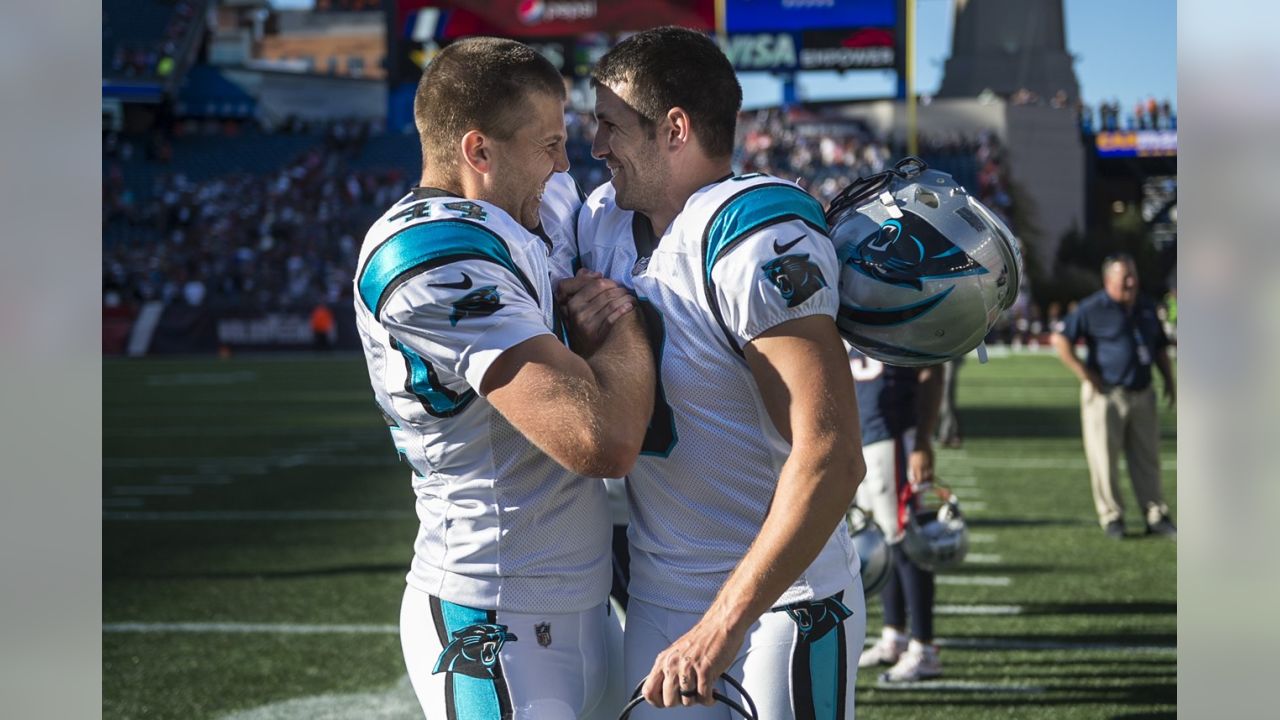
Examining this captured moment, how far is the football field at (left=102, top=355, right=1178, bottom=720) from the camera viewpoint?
5098 mm

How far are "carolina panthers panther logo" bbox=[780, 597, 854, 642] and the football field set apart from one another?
288 cm

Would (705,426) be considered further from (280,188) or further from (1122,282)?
(280,188)

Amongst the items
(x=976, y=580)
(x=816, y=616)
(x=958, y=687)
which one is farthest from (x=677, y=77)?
(x=976, y=580)

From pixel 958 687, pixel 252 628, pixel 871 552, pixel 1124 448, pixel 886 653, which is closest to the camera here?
pixel 871 552

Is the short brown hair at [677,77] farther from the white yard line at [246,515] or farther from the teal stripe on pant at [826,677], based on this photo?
the white yard line at [246,515]

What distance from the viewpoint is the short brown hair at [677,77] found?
211 cm

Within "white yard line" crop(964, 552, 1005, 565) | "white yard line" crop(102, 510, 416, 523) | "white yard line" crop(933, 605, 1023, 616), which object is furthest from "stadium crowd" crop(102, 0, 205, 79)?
"white yard line" crop(933, 605, 1023, 616)

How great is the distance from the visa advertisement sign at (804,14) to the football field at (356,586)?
16.5 metres

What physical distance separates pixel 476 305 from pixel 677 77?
1.65 ft

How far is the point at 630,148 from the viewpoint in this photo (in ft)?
7.07

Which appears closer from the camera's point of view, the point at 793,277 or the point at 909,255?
the point at 793,277

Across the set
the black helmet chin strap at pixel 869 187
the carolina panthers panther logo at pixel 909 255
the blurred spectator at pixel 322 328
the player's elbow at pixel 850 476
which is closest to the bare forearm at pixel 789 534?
the player's elbow at pixel 850 476

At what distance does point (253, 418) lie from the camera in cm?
1498
